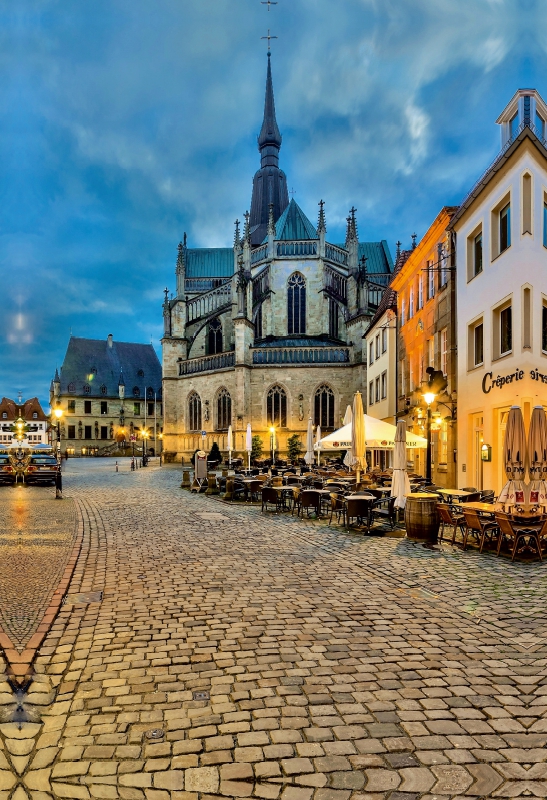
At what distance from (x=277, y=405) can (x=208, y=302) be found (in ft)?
54.3

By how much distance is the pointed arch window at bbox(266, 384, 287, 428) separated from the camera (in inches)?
1753

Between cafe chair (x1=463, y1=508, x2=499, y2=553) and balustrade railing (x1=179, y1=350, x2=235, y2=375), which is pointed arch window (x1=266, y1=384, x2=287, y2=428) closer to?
balustrade railing (x1=179, y1=350, x2=235, y2=375)

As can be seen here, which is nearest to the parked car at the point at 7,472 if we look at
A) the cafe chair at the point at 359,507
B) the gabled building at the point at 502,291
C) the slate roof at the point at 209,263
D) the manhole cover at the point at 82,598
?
the cafe chair at the point at 359,507

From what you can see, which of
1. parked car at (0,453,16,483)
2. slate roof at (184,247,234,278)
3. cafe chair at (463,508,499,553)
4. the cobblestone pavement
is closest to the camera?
the cobblestone pavement

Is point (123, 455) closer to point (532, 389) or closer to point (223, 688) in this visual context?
point (532, 389)

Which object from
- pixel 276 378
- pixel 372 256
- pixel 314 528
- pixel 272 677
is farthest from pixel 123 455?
pixel 272 677

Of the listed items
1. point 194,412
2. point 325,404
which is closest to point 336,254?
point 325,404

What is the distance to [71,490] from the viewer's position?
22.1 meters

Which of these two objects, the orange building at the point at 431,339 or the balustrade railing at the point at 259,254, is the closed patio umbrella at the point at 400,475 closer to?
the orange building at the point at 431,339

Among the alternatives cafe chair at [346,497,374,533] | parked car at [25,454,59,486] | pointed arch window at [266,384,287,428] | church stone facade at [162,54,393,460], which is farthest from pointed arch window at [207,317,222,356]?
cafe chair at [346,497,374,533]

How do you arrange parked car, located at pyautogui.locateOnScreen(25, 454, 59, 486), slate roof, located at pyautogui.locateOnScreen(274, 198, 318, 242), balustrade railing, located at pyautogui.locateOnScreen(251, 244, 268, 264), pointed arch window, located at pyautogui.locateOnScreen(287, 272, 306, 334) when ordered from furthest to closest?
slate roof, located at pyautogui.locateOnScreen(274, 198, 318, 242) < balustrade railing, located at pyautogui.locateOnScreen(251, 244, 268, 264) < pointed arch window, located at pyautogui.locateOnScreen(287, 272, 306, 334) < parked car, located at pyautogui.locateOnScreen(25, 454, 59, 486)

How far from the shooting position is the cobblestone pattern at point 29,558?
5.81 m

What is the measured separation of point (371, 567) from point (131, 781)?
570 centimetres

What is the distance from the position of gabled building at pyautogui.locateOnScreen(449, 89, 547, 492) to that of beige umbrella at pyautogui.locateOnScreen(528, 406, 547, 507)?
13.0ft
